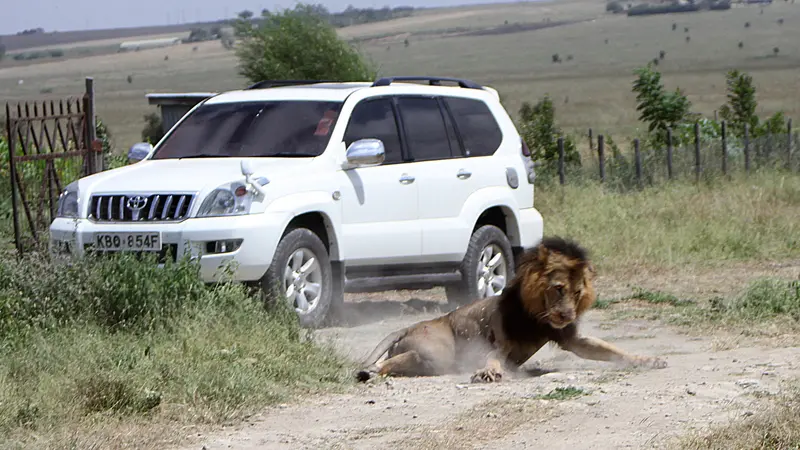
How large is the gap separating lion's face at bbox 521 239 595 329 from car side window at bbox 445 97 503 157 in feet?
11.9

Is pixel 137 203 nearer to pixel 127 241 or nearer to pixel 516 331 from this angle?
pixel 127 241

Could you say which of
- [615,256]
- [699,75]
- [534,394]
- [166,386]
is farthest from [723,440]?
[699,75]

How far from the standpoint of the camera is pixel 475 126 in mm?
11273

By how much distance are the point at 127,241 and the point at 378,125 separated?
240 cm

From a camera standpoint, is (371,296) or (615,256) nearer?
(371,296)

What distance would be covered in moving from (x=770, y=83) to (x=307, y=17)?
3972cm

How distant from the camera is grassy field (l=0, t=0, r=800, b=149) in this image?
210 feet

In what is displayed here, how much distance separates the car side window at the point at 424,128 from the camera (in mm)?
10609

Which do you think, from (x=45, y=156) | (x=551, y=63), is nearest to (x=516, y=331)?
(x=45, y=156)

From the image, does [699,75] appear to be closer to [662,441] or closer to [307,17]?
[307,17]

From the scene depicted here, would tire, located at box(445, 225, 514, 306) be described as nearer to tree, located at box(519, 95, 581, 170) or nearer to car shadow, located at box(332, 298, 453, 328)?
car shadow, located at box(332, 298, 453, 328)

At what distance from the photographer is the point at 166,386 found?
263 inches

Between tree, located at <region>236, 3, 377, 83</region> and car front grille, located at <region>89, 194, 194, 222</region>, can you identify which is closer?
car front grille, located at <region>89, 194, 194, 222</region>

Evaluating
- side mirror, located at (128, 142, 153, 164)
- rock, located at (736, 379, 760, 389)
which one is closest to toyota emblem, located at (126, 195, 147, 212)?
side mirror, located at (128, 142, 153, 164)
